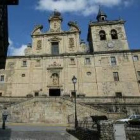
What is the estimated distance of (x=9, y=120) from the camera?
25.2 meters

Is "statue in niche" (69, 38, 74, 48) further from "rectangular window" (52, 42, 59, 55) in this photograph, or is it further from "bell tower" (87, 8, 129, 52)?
"bell tower" (87, 8, 129, 52)

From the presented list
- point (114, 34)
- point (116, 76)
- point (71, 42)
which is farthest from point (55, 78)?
point (114, 34)

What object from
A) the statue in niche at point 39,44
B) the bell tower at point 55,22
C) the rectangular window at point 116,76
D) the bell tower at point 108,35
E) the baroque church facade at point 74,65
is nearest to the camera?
the baroque church facade at point 74,65

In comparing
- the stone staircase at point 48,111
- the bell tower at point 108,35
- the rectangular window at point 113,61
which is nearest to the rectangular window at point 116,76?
the rectangular window at point 113,61

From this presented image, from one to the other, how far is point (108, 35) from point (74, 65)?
9.43m

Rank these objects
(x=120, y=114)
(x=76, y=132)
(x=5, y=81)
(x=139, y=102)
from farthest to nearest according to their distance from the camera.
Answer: (x=5, y=81)
(x=139, y=102)
(x=120, y=114)
(x=76, y=132)

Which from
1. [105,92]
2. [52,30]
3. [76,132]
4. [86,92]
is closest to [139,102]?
[105,92]

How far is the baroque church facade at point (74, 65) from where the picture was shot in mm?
35438

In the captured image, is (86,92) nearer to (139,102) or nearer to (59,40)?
(139,102)

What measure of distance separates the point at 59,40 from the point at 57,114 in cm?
1797

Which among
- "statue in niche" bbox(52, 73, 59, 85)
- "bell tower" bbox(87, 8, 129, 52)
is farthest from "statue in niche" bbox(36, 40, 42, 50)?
"bell tower" bbox(87, 8, 129, 52)

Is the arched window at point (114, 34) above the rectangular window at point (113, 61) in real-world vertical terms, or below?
above

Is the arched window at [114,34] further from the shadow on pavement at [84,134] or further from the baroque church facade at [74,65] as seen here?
the shadow on pavement at [84,134]

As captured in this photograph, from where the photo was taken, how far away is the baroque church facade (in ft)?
116
